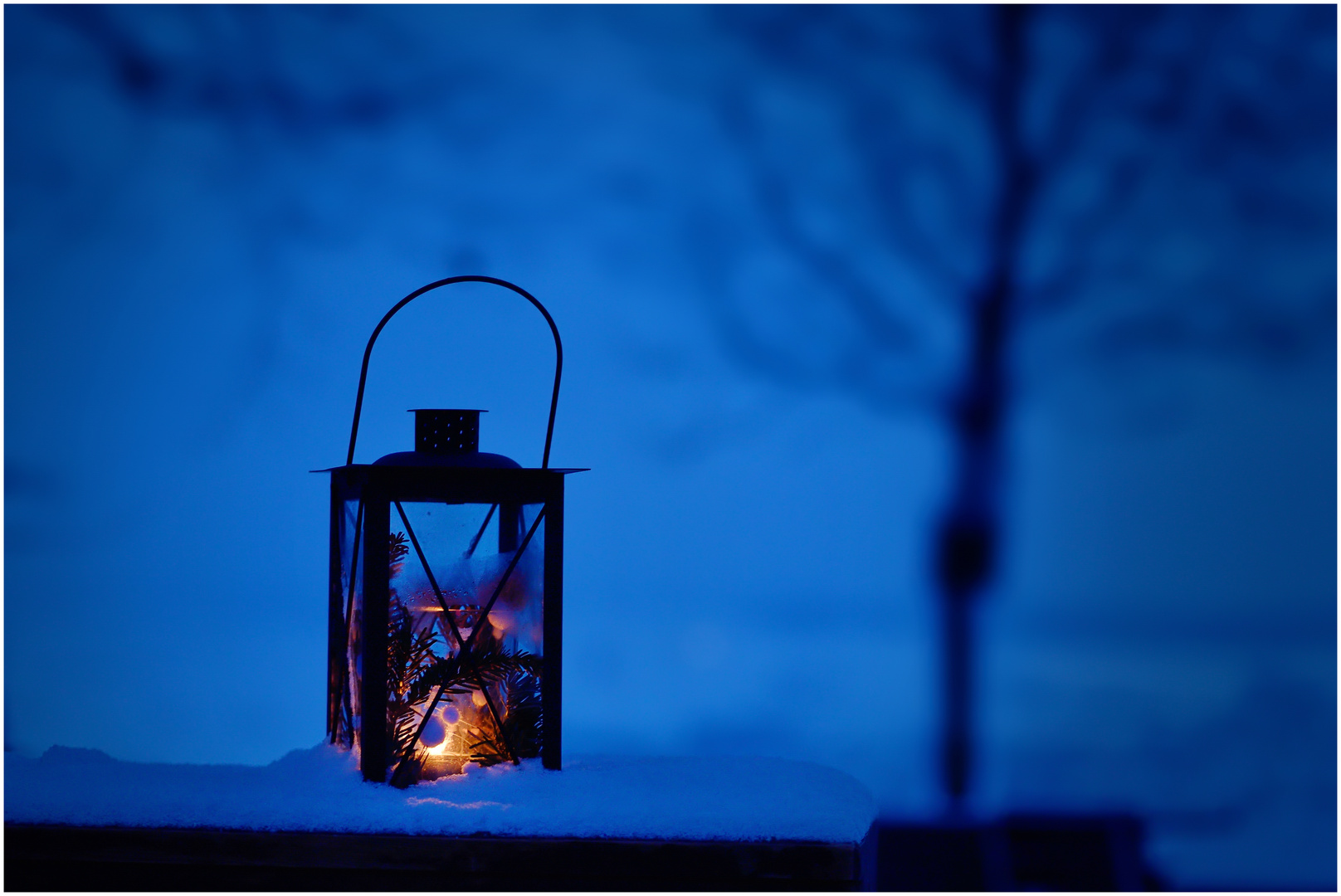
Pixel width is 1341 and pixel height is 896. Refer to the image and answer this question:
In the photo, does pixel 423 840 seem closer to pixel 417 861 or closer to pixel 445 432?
pixel 417 861

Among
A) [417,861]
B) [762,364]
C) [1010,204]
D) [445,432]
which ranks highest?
[1010,204]

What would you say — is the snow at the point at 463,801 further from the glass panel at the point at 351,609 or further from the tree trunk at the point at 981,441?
the tree trunk at the point at 981,441

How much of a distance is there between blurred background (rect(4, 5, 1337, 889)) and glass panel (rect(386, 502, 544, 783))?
0.29 m

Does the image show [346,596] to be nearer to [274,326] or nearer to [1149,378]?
[274,326]

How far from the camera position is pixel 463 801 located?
1313 millimetres

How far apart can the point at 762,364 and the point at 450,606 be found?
0.61m

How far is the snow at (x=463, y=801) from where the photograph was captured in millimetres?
1269

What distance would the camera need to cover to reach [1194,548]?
165cm

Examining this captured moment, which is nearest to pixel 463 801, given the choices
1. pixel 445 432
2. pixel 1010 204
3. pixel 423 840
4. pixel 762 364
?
pixel 423 840

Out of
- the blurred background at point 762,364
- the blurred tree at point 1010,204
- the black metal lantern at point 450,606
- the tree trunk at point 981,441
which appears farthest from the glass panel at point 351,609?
the tree trunk at point 981,441

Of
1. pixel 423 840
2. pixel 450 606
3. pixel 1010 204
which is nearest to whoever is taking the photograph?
pixel 423 840

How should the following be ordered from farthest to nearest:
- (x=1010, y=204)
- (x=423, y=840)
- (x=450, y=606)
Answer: (x=1010, y=204)
(x=450, y=606)
(x=423, y=840)

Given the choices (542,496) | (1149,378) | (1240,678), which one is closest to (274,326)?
(542,496)

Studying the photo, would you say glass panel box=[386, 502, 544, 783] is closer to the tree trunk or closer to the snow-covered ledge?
the snow-covered ledge
